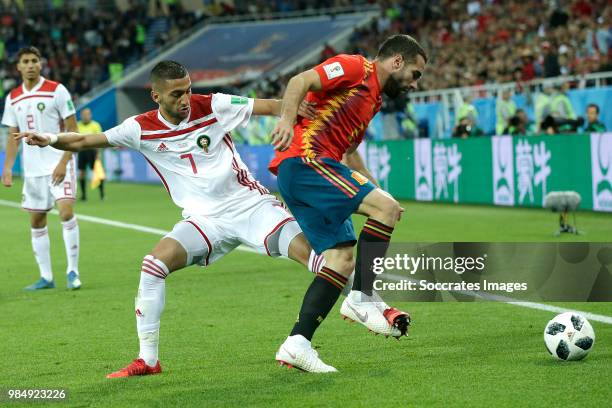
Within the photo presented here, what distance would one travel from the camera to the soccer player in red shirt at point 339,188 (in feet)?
19.3

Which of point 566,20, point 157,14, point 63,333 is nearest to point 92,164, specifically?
point 566,20

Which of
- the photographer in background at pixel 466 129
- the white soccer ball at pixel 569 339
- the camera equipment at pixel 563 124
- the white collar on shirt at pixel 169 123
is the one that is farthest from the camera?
the photographer in background at pixel 466 129

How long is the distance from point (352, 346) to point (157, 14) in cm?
4300

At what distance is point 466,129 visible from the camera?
20.8 metres

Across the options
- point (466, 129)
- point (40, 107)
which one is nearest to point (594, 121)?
point (466, 129)

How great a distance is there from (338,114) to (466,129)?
15.0 meters

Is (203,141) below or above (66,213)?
above

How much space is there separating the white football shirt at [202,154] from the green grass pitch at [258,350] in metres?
0.95

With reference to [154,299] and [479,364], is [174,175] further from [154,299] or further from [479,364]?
[479,364]

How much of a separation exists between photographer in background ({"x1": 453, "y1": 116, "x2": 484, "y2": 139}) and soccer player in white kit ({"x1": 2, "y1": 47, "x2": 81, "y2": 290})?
1138 cm

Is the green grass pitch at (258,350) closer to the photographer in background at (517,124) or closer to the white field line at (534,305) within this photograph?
the white field line at (534,305)

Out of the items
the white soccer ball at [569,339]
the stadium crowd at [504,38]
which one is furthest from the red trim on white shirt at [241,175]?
the stadium crowd at [504,38]

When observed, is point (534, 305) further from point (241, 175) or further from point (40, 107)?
point (40, 107)

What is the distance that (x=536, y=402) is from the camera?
16.7 ft
